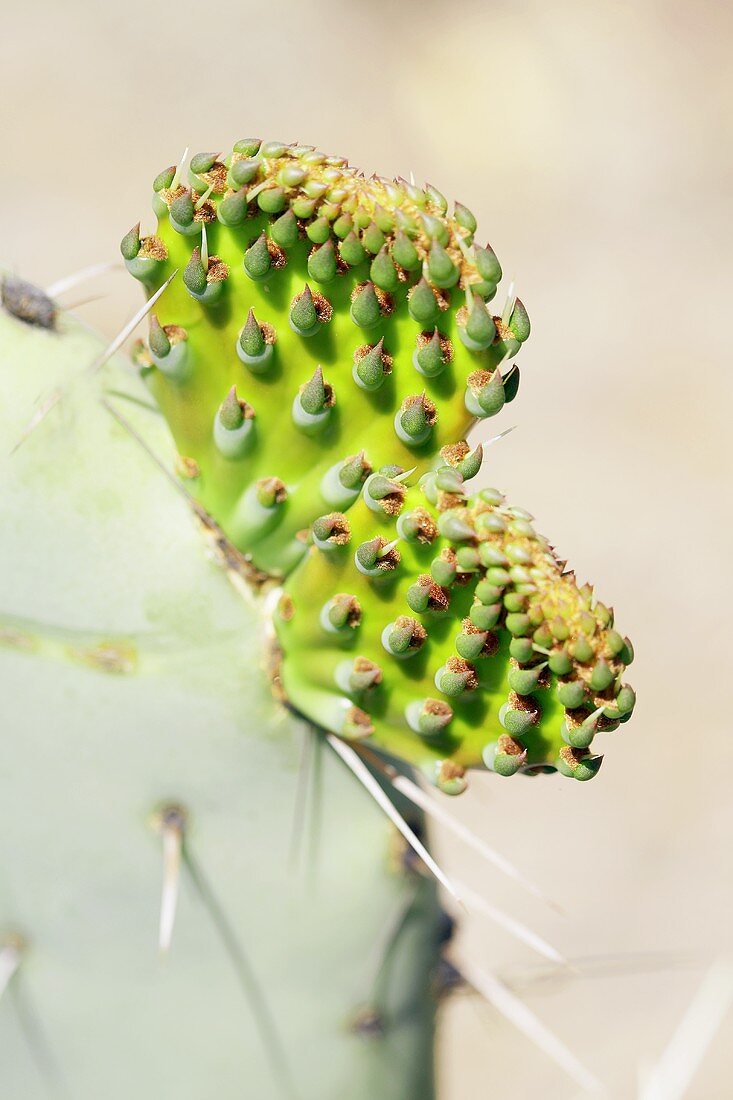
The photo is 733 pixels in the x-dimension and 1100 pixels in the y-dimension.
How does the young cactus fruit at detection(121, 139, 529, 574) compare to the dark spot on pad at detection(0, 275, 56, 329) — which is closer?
the young cactus fruit at detection(121, 139, 529, 574)

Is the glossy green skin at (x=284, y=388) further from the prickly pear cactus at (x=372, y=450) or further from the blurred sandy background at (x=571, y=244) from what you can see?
the blurred sandy background at (x=571, y=244)

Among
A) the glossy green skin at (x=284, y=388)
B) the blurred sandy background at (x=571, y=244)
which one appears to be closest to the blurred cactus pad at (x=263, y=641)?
the glossy green skin at (x=284, y=388)

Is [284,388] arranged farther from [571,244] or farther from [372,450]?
[571,244]

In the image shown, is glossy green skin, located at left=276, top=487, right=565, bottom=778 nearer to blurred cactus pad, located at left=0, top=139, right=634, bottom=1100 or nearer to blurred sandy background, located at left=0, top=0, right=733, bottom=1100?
blurred cactus pad, located at left=0, top=139, right=634, bottom=1100

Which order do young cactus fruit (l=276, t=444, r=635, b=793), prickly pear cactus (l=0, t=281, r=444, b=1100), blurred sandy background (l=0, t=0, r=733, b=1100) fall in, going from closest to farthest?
young cactus fruit (l=276, t=444, r=635, b=793) < prickly pear cactus (l=0, t=281, r=444, b=1100) < blurred sandy background (l=0, t=0, r=733, b=1100)

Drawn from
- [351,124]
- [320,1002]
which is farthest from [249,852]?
[351,124]

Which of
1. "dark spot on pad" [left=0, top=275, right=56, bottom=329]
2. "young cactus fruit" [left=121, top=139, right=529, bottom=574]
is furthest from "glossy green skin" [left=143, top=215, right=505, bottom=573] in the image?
"dark spot on pad" [left=0, top=275, right=56, bottom=329]

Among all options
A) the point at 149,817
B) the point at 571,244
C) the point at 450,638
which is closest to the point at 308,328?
the point at 450,638
